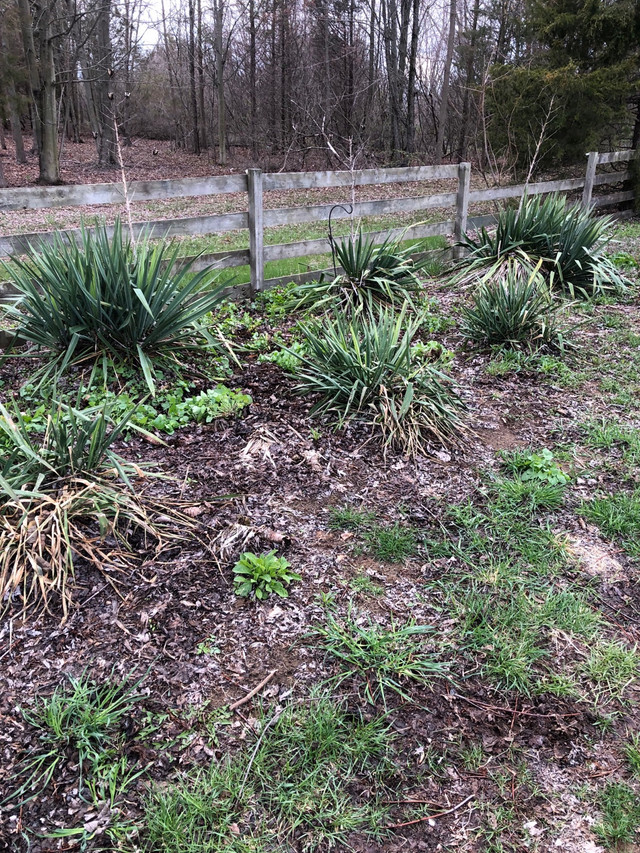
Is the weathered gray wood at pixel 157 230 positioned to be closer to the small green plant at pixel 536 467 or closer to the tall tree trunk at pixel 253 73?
the small green plant at pixel 536 467

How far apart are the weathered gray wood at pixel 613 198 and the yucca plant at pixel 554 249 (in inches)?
185

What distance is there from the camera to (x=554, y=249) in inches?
275

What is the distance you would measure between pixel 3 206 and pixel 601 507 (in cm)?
454

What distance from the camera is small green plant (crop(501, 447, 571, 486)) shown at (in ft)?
11.6

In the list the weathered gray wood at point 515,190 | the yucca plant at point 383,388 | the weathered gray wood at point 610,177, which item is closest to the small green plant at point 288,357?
the yucca plant at point 383,388

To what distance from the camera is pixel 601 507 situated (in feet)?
10.9

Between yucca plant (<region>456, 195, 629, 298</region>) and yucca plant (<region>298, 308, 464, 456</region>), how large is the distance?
3.19m

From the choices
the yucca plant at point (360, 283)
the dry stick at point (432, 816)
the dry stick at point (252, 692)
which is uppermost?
the yucca plant at point (360, 283)

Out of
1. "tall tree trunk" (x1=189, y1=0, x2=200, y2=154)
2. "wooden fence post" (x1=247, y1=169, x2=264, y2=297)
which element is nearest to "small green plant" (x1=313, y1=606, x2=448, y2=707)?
"wooden fence post" (x1=247, y1=169, x2=264, y2=297)

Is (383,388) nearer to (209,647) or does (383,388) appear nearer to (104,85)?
(209,647)

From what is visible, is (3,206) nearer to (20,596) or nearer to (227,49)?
(20,596)

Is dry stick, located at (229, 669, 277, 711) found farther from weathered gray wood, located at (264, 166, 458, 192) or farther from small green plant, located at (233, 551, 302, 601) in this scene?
weathered gray wood, located at (264, 166, 458, 192)

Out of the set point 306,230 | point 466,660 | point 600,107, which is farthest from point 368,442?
point 600,107

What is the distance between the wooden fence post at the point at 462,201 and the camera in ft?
26.6
